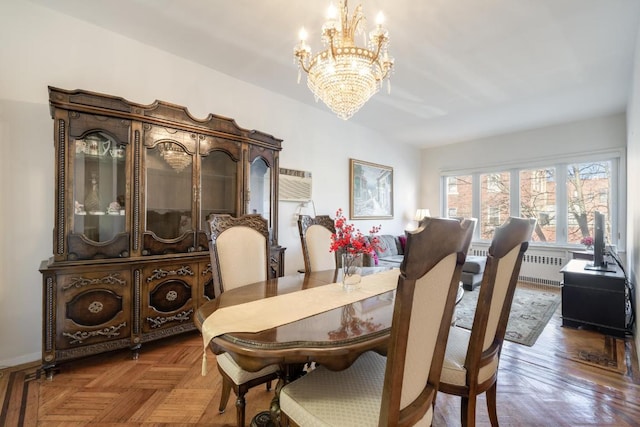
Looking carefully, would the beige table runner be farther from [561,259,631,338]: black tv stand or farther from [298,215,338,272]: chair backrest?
[561,259,631,338]: black tv stand

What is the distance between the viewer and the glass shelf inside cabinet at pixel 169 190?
2.38 m

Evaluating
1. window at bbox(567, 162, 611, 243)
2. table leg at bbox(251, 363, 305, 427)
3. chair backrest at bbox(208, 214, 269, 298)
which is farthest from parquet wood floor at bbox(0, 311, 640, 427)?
window at bbox(567, 162, 611, 243)

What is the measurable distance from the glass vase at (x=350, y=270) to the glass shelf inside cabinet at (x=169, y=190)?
156cm

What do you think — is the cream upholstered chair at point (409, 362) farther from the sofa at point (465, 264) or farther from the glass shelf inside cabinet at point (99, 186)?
the sofa at point (465, 264)

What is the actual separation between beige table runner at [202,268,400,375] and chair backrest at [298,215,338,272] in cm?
62

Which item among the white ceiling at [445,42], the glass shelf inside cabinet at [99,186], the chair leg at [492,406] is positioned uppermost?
the white ceiling at [445,42]

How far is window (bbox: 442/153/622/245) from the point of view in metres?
4.40

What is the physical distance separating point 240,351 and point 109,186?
1.97 meters

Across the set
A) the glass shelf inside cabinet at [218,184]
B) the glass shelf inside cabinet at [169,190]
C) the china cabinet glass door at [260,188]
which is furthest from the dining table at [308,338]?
the china cabinet glass door at [260,188]

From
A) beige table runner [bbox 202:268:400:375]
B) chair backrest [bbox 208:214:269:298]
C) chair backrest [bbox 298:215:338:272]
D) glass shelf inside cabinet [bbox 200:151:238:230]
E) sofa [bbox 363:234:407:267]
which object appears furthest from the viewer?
sofa [bbox 363:234:407:267]

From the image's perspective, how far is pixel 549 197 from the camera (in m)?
4.90

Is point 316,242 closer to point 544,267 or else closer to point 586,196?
point 544,267

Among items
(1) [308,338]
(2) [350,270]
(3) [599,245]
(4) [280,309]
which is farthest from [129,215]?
(3) [599,245]

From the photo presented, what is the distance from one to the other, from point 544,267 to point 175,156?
18.3ft
